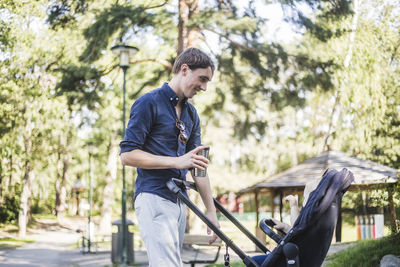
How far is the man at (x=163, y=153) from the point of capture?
282 centimetres

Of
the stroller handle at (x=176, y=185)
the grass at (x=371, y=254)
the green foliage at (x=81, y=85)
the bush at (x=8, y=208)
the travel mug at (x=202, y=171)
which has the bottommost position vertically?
the bush at (x=8, y=208)

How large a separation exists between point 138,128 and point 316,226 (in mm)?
1174

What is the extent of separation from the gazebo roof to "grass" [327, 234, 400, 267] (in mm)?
6185

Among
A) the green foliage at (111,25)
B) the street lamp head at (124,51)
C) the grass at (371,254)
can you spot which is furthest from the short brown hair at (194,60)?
the green foliage at (111,25)

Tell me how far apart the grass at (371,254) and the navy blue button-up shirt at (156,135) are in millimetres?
7045

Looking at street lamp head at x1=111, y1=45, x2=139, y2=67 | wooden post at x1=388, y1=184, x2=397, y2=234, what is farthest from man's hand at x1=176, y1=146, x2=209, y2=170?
street lamp head at x1=111, y1=45, x2=139, y2=67

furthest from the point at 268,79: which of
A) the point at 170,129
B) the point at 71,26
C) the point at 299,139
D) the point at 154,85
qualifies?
the point at 299,139

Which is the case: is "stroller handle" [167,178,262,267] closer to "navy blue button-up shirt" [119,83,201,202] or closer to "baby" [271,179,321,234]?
"navy blue button-up shirt" [119,83,201,202]

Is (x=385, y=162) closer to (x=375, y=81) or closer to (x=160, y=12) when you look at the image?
(x=375, y=81)

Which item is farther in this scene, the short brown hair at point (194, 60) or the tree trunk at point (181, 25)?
the tree trunk at point (181, 25)

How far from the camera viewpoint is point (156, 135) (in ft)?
9.82

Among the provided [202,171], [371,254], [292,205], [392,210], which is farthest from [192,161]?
[392,210]

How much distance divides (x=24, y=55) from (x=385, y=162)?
18.1 meters

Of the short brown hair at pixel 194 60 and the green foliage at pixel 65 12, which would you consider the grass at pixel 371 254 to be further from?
the green foliage at pixel 65 12
